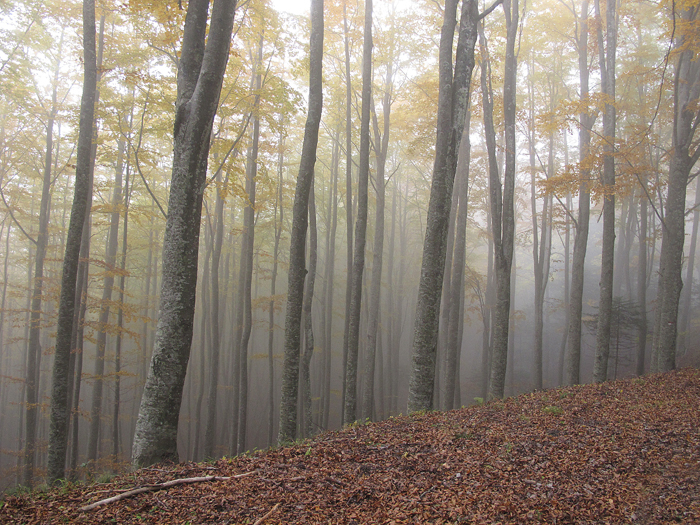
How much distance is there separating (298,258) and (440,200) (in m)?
2.77

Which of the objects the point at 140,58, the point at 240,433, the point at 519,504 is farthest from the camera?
the point at 240,433

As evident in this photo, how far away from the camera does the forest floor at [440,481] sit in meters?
2.72

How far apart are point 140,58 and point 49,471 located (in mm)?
9470

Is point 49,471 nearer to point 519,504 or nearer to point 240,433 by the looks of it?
point 240,433

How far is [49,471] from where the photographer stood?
23.5 feet

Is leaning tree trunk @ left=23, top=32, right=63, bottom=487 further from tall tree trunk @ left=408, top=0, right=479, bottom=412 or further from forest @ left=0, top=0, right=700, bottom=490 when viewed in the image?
tall tree trunk @ left=408, top=0, right=479, bottom=412

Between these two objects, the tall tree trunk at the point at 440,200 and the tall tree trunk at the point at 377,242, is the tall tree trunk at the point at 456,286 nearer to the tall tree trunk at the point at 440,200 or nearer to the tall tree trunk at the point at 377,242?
the tall tree trunk at the point at 377,242

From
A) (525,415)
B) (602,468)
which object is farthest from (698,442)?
(525,415)

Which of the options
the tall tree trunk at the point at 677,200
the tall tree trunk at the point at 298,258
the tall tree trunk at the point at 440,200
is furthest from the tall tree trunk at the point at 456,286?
the tall tree trunk at the point at 298,258

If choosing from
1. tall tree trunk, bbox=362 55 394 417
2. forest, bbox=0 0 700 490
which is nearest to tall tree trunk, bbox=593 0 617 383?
forest, bbox=0 0 700 490

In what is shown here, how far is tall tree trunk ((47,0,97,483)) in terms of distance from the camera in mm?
7348

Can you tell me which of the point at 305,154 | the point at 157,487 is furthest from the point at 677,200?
the point at 157,487

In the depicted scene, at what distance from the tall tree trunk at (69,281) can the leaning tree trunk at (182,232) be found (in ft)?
13.3

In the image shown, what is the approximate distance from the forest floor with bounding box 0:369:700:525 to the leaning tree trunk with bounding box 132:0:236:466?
29.9 inches
